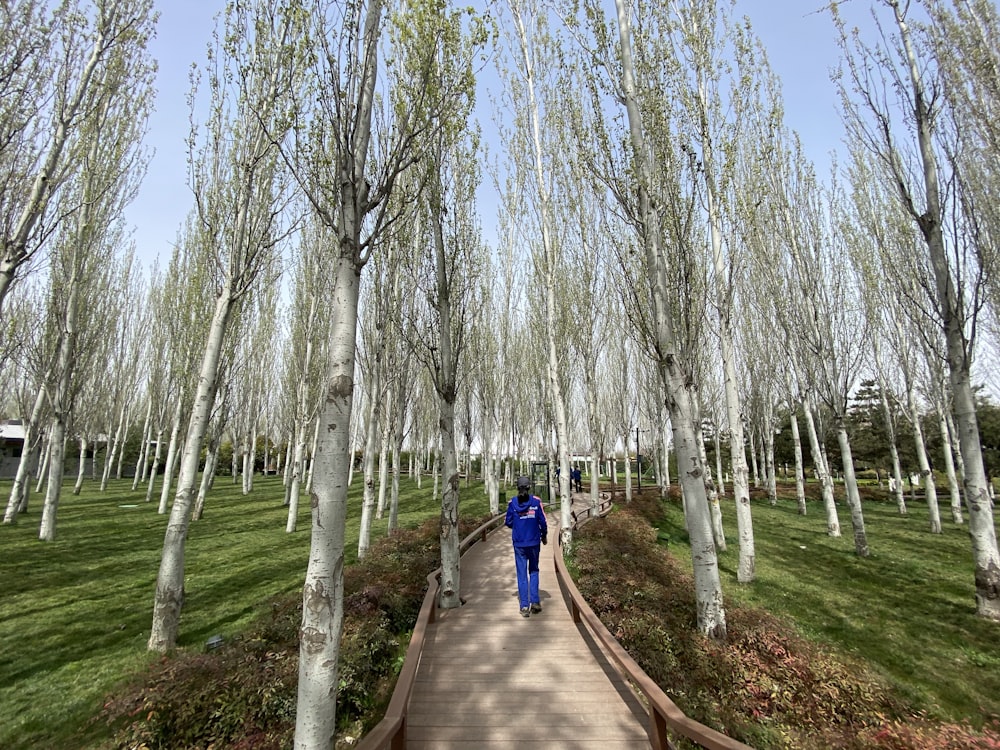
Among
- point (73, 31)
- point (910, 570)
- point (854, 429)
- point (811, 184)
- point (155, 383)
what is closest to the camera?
Answer: point (73, 31)

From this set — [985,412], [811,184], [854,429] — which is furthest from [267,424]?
[985,412]

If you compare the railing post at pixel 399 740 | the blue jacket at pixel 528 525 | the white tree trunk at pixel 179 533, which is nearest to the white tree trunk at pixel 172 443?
the white tree trunk at pixel 179 533

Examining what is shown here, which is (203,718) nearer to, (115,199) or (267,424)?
(115,199)

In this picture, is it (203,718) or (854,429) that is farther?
(854,429)

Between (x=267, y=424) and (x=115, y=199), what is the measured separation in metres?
22.2

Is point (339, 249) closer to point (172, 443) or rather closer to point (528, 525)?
point (528, 525)

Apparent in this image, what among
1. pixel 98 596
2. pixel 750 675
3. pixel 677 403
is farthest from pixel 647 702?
pixel 98 596

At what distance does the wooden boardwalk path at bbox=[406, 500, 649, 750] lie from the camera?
371 centimetres

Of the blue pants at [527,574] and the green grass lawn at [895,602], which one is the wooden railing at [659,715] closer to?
the blue pants at [527,574]

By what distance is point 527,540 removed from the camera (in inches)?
250

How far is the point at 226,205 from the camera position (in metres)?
6.84

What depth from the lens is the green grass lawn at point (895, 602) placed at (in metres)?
5.11

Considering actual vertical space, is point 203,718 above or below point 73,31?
below

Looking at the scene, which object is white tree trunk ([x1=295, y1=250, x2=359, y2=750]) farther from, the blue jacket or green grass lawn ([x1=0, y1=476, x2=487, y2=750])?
the blue jacket
